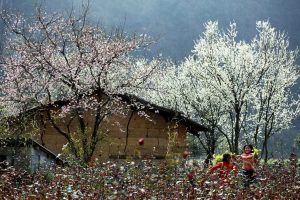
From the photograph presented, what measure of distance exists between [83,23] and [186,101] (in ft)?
71.7

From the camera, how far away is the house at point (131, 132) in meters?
25.9

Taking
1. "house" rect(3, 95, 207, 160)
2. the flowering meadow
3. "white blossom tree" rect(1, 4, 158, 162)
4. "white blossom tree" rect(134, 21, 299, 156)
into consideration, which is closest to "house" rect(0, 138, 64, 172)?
the flowering meadow

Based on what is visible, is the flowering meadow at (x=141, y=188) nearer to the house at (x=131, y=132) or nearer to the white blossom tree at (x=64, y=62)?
the white blossom tree at (x=64, y=62)

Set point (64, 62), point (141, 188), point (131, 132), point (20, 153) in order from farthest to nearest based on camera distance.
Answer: point (131, 132)
point (64, 62)
point (20, 153)
point (141, 188)

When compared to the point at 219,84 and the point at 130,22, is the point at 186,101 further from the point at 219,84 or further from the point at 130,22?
the point at 130,22

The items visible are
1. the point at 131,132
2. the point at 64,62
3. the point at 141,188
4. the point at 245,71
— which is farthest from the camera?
the point at 245,71

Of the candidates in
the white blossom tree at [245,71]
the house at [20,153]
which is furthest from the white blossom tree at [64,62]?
the white blossom tree at [245,71]

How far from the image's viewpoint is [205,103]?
134 feet

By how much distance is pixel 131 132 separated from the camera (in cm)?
2697

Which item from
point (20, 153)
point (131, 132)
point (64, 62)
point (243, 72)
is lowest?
point (20, 153)

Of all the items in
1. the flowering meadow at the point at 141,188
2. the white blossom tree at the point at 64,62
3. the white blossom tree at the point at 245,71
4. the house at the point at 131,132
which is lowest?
the flowering meadow at the point at 141,188

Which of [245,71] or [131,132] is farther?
[245,71]

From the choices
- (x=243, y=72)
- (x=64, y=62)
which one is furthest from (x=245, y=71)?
(x=64, y=62)

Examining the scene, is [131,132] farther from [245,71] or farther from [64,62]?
[245,71]
